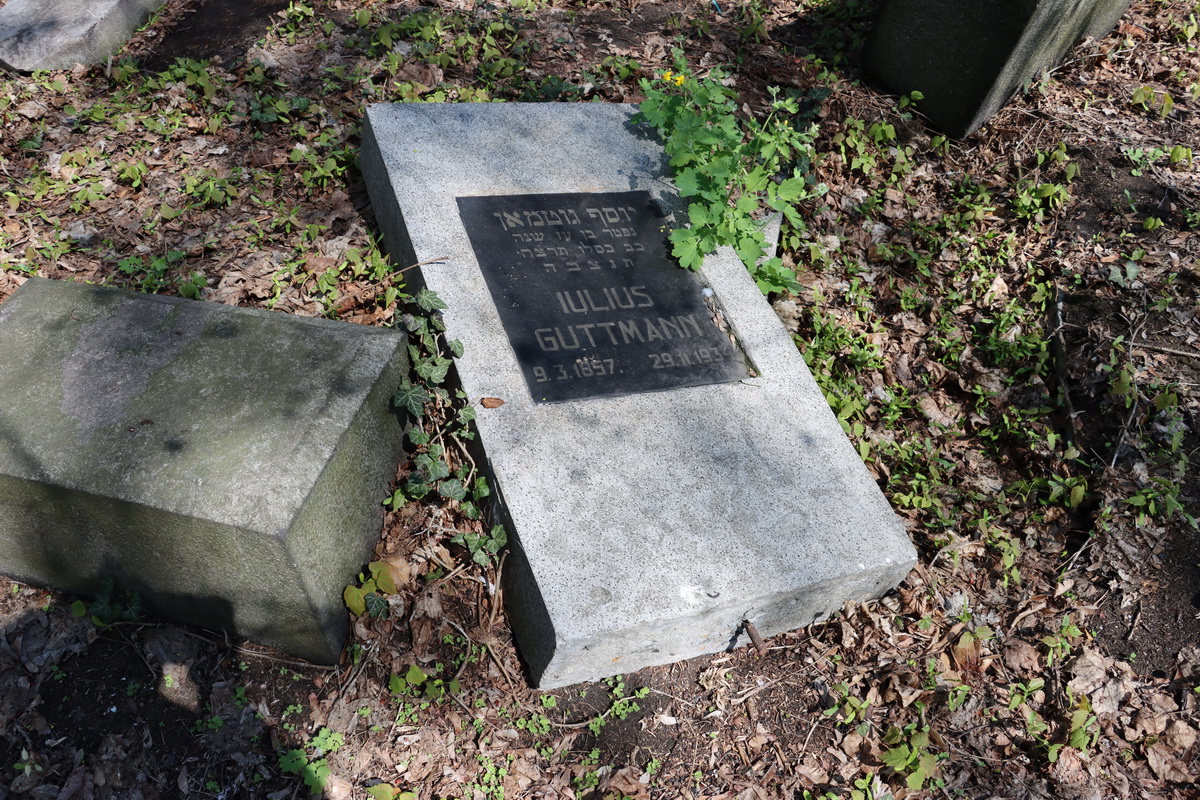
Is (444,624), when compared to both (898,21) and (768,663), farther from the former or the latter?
(898,21)

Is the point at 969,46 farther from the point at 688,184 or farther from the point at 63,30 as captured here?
the point at 63,30

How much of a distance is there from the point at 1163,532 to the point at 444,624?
2.73 metres

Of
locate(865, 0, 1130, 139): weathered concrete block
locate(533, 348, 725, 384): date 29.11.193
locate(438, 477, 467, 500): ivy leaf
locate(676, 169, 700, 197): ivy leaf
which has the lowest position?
locate(438, 477, 467, 500): ivy leaf

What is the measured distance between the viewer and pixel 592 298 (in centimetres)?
312

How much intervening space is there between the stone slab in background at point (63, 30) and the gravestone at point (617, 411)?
7.51 feet

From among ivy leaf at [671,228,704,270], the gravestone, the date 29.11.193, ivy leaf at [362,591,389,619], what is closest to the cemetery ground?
ivy leaf at [362,591,389,619]

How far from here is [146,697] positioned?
240cm

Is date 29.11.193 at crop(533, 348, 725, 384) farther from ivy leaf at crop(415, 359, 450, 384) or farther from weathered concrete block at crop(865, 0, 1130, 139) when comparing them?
weathered concrete block at crop(865, 0, 1130, 139)

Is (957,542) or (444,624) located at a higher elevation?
(957,542)

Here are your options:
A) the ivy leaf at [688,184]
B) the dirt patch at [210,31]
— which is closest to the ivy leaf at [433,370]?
the ivy leaf at [688,184]

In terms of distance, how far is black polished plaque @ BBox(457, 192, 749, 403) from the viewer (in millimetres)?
2926

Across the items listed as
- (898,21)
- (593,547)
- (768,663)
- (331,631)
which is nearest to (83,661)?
(331,631)

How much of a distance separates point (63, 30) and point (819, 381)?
187 inches

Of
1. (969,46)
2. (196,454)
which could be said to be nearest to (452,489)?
(196,454)
